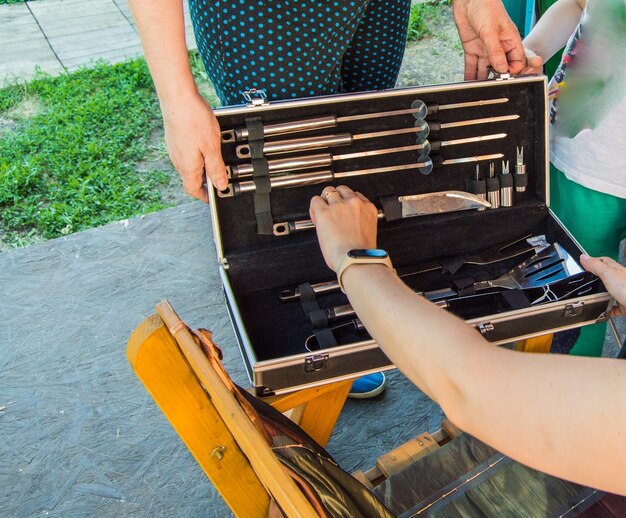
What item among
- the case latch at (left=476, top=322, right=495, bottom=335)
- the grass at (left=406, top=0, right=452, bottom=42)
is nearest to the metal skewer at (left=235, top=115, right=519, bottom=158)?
the case latch at (left=476, top=322, right=495, bottom=335)

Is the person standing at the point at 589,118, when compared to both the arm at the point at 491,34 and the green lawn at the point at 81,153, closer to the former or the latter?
the arm at the point at 491,34

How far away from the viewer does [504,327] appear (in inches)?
45.8

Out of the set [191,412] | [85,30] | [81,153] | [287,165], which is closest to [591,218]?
[287,165]

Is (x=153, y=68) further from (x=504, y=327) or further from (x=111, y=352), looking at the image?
(x=111, y=352)

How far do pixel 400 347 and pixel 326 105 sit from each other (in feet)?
2.11

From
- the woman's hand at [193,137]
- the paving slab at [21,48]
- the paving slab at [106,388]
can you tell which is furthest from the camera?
the paving slab at [21,48]

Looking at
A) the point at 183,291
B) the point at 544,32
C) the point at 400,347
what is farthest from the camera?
the point at 183,291

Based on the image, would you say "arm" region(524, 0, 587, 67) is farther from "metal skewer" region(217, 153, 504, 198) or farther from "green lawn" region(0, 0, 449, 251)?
"green lawn" region(0, 0, 449, 251)

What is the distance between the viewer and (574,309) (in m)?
1.18

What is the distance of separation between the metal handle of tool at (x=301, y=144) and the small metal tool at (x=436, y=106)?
156 millimetres

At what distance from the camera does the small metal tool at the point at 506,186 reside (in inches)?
55.2

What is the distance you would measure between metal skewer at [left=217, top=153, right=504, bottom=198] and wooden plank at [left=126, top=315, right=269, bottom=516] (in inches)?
20.0

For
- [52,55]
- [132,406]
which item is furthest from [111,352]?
[52,55]

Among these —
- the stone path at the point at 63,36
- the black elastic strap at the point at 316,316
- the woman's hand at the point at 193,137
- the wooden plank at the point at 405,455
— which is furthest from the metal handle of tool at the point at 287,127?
the stone path at the point at 63,36
